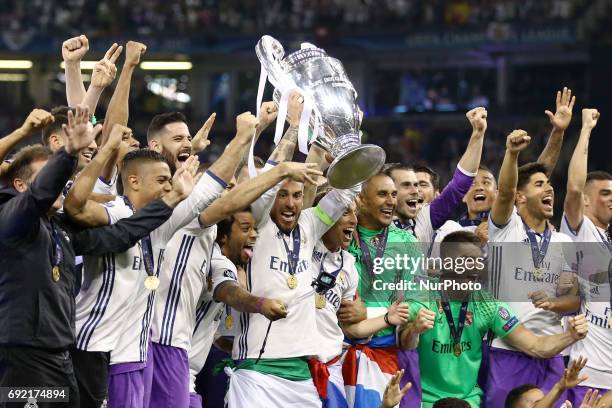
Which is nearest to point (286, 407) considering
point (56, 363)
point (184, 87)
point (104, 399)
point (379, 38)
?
point (104, 399)

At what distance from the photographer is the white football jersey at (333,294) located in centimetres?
671

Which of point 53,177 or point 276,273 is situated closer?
point 53,177

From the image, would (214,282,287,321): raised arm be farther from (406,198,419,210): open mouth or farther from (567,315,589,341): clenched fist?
(567,315,589,341): clenched fist

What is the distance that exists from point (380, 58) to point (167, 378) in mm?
19380

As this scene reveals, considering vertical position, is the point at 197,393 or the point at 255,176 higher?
the point at 255,176

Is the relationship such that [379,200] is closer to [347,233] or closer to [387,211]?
[387,211]

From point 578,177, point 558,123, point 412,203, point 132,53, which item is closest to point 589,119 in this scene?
point 558,123

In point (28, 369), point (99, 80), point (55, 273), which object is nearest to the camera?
point (28, 369)

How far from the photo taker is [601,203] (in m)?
8.05

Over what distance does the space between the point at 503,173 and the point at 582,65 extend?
1723 centimetres

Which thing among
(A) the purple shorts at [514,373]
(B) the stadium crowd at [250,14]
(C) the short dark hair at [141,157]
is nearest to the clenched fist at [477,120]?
(A) the purple shorts at [514,373]

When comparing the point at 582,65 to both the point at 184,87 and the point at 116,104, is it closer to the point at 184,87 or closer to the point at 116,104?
the point at 184,87

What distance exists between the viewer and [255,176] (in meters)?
5.97

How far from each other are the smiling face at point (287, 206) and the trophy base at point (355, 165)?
42cm
